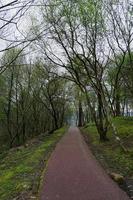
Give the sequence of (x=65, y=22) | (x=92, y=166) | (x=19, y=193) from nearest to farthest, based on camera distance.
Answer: (x=19, y=193) → (x=92, y=166) → (x=65, y=22)

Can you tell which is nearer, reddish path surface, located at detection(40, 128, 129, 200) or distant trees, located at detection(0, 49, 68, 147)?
reddish path surface, located at detection(40, 128, 129, 200)

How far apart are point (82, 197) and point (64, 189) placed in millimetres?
1243

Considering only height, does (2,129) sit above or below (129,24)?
below

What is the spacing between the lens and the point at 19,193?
11.8 meters

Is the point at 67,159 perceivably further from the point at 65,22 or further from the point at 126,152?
the point at 65,22

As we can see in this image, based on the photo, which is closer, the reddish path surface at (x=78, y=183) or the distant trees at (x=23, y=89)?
the reddish path surface at (x=78, y=183)

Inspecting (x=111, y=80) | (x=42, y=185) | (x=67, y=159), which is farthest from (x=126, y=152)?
(x=111, y=80)

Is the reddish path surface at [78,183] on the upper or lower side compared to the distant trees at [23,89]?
lower

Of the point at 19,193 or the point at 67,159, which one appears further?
the point at 67,159

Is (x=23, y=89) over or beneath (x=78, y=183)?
over

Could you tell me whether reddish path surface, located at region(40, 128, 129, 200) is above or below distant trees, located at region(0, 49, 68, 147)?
below

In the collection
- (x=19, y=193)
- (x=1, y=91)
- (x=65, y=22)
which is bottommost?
(x=19, y=193)

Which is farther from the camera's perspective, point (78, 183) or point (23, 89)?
point (23, 89)

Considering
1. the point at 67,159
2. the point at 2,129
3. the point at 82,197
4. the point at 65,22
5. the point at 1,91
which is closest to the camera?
the point at 82,197
